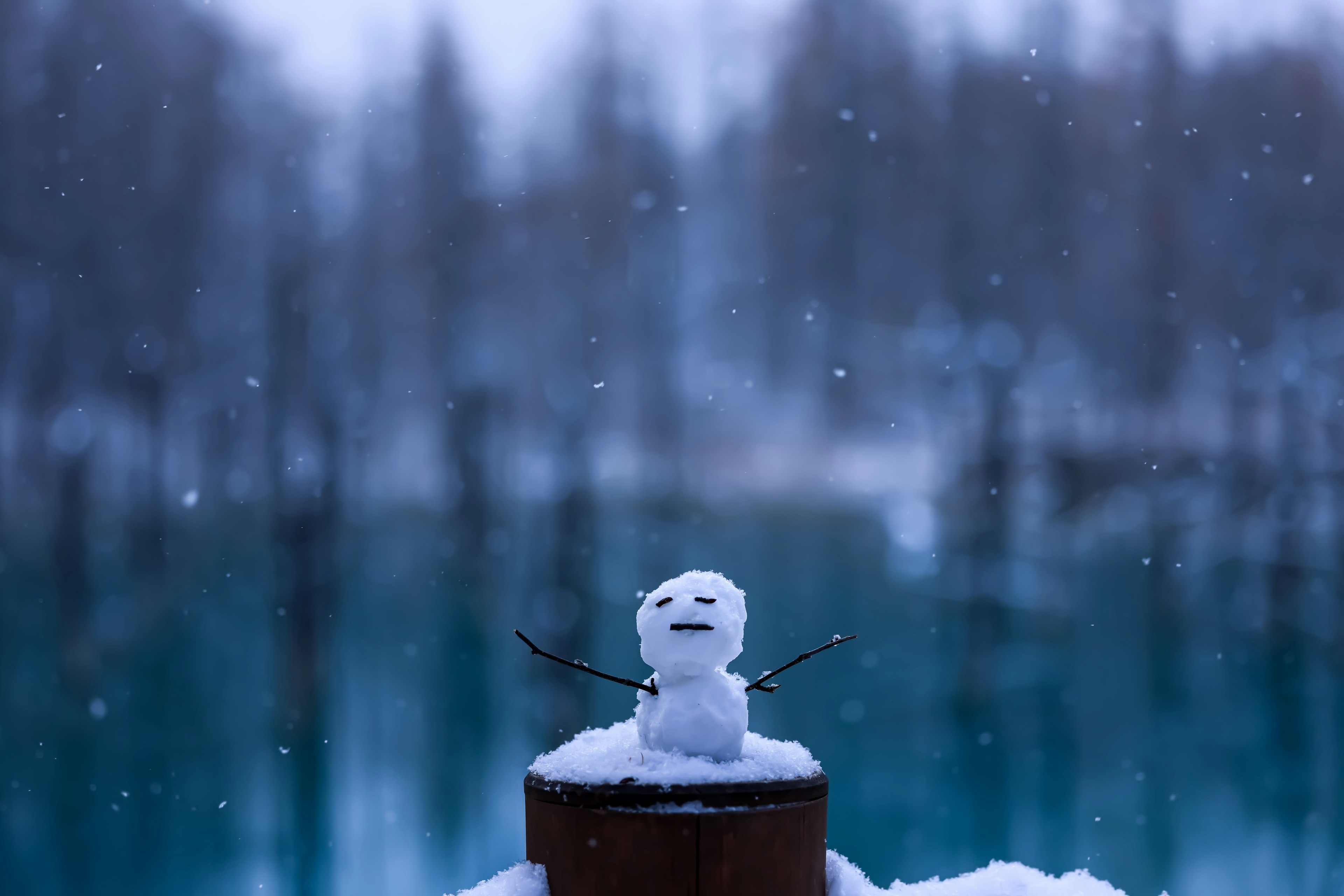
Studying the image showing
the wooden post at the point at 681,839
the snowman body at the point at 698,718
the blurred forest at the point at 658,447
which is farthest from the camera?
the blurred forest at the point at 658,447

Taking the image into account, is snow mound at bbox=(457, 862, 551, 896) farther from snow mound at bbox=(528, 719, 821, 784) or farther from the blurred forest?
the blurred forest

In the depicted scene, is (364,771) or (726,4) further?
(726,4)

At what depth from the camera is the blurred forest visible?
2.53m

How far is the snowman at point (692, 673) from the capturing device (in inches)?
53.7

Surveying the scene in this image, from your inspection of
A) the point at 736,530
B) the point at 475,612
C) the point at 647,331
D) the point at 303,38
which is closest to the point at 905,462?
the point at 736,530

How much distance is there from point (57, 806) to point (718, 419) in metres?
1.89

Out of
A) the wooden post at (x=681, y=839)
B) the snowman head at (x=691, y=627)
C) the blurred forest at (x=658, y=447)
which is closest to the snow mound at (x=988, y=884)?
the wooden post at (x=681, y=839)

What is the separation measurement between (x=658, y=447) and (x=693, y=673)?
128 centimetres

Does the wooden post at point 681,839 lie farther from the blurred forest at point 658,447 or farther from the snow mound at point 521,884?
the blurred forest at point 658,447

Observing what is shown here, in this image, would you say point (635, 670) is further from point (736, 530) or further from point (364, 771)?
point (364, 771)

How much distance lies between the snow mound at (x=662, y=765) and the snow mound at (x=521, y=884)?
12cm

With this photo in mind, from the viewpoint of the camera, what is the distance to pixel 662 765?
4.32ft

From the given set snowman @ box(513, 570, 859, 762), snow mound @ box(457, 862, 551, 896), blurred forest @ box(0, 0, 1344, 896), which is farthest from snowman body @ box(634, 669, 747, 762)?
blurred forest @ box(0, 0, 1344, 896)

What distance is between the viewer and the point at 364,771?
2525 mm
